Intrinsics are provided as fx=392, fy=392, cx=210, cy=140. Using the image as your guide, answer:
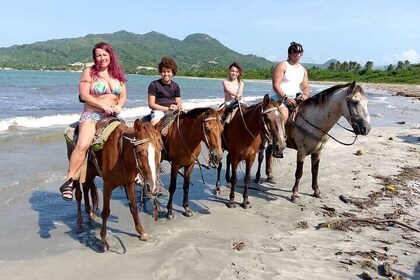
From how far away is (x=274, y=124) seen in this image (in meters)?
6.17

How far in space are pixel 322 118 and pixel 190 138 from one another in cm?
272

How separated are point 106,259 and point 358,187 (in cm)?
577

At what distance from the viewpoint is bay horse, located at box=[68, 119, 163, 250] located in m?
4.24

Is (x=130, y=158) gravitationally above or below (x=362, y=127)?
below

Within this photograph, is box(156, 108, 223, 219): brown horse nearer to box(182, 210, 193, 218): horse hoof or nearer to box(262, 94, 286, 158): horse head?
box(182, 210, 193, 218): horse hoof

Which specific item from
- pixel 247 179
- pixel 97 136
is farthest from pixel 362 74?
pixel 97 136

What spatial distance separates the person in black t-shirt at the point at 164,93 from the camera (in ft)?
21.5

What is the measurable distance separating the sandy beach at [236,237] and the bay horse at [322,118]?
1.01 meters

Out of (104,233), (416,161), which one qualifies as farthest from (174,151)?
(416,161)

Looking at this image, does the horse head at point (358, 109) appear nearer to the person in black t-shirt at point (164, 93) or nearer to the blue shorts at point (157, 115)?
the person in black t-shirt at point (164, 93)

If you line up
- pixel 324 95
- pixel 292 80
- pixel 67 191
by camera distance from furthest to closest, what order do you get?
pixel 292 80 → pixel 324 95 → pixel 67 191

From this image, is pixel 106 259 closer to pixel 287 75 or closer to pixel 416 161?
pixel 287 75

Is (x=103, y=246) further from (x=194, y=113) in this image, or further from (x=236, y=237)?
(x=194, y=113)

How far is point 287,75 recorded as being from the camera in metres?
7.58
